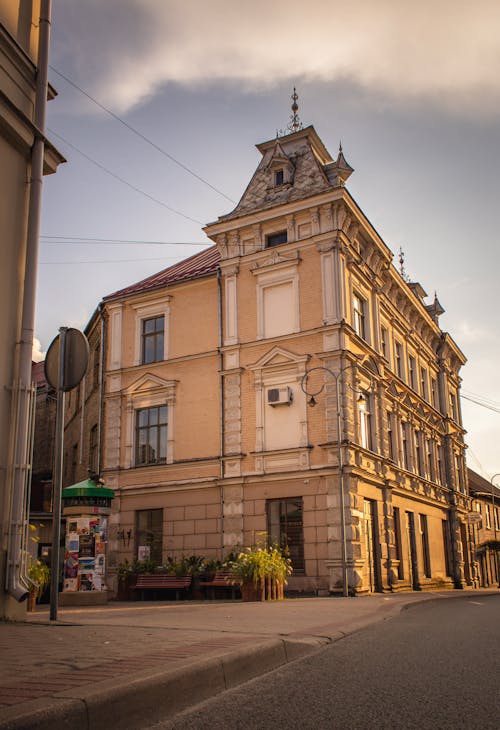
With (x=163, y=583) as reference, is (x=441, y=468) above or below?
above

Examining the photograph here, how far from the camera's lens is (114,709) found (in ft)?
13.0

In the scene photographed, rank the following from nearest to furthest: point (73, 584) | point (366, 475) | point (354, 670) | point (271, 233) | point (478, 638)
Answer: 1. point (354, 670)
2. point (478, 638)
3. point (73, 584)
4. point (366, 475)
5. point (271, 233)

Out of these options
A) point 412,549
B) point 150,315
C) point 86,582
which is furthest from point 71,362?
point 412,549

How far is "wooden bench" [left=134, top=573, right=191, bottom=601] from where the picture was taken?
22156 millimetres

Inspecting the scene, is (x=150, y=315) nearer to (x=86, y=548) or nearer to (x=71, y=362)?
(x=86, y=548)

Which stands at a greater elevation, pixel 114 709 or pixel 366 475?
pixel 366 475

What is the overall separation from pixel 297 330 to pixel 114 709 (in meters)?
21.4

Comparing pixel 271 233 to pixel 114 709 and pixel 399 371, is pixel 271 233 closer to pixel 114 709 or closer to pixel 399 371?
pixel 399 371

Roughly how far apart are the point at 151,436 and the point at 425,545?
1405 centimetres

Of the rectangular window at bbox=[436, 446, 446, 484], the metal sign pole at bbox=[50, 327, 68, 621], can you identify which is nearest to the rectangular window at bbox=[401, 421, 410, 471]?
the rectangular window at bbox=[436, 446, 446, 484]

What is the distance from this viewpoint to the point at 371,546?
25375 mm

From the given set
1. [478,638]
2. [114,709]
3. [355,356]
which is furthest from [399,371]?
[114,709]

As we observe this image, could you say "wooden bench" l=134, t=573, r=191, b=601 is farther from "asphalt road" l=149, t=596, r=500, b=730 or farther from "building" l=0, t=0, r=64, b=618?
"asphalt road" l=149, t=596, r=500, b=730

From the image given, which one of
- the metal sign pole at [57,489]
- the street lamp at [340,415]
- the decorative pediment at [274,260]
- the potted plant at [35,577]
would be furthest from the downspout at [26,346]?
the decorative pediment at [274,260]
